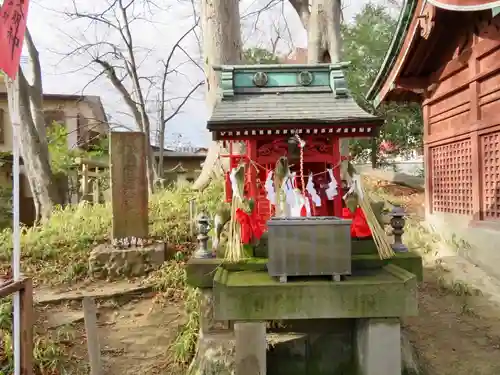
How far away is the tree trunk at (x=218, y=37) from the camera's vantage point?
35.1 feet

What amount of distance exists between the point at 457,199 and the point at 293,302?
677 centimetres

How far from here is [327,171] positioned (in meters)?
5.54

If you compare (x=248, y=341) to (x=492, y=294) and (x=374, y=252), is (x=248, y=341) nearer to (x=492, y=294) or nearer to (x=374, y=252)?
(x=374, y=252)

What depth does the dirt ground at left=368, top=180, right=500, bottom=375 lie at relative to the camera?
18.1 feet

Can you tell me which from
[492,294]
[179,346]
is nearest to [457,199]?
[492,294]

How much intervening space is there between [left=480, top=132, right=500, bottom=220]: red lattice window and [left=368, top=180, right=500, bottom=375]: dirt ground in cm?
118

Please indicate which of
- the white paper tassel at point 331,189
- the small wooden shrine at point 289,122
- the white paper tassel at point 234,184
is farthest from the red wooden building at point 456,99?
the white paper tassel at point 234,184

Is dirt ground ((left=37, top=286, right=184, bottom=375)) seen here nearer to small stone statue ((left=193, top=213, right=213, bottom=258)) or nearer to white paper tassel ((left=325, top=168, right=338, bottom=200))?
small stone statue ((left=193, top=213, right=213, bottom=258))

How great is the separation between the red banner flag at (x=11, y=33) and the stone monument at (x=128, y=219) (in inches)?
182

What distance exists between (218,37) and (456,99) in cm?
571

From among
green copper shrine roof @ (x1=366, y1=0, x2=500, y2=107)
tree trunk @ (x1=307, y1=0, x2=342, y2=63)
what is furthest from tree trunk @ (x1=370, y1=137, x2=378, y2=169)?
green copper shrine roof @ (x1=366, y1=0, x2=500, y2=107)

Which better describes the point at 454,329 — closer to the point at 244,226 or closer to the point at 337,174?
the point at 337,174

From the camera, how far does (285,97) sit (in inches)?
236

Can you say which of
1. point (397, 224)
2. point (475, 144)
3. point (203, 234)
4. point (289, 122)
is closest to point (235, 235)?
point (203, 234)
